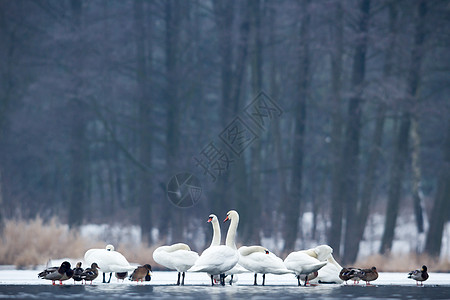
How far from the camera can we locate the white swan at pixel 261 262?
18547 mm

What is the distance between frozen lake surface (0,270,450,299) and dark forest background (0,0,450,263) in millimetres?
11333

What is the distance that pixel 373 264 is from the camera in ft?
90.4

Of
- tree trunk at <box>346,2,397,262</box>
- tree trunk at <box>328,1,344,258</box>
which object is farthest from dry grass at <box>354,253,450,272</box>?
tree trunk at <box>328,1,344,258</box>

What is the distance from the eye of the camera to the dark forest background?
107 ft

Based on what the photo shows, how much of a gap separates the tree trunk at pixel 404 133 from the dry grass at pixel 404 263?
11.6ft

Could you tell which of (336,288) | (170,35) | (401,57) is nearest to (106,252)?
(336,288)

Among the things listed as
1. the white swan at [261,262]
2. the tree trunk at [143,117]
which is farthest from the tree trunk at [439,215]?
the white swan at [261,262]

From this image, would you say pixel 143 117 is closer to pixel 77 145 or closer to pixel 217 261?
pixel 77 145

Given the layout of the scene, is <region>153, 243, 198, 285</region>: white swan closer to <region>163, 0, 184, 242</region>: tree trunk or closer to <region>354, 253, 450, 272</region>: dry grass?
<region>354, 253, 450, 272</region>: dry grass

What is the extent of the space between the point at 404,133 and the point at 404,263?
6878 millimetres

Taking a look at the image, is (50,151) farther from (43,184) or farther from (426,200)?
(426,200)

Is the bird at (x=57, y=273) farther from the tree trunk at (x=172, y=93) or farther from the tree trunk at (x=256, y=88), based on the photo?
the tree trunk at (x=172, y=93)

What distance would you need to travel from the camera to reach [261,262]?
61.2 ft

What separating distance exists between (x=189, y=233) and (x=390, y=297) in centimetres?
2424
